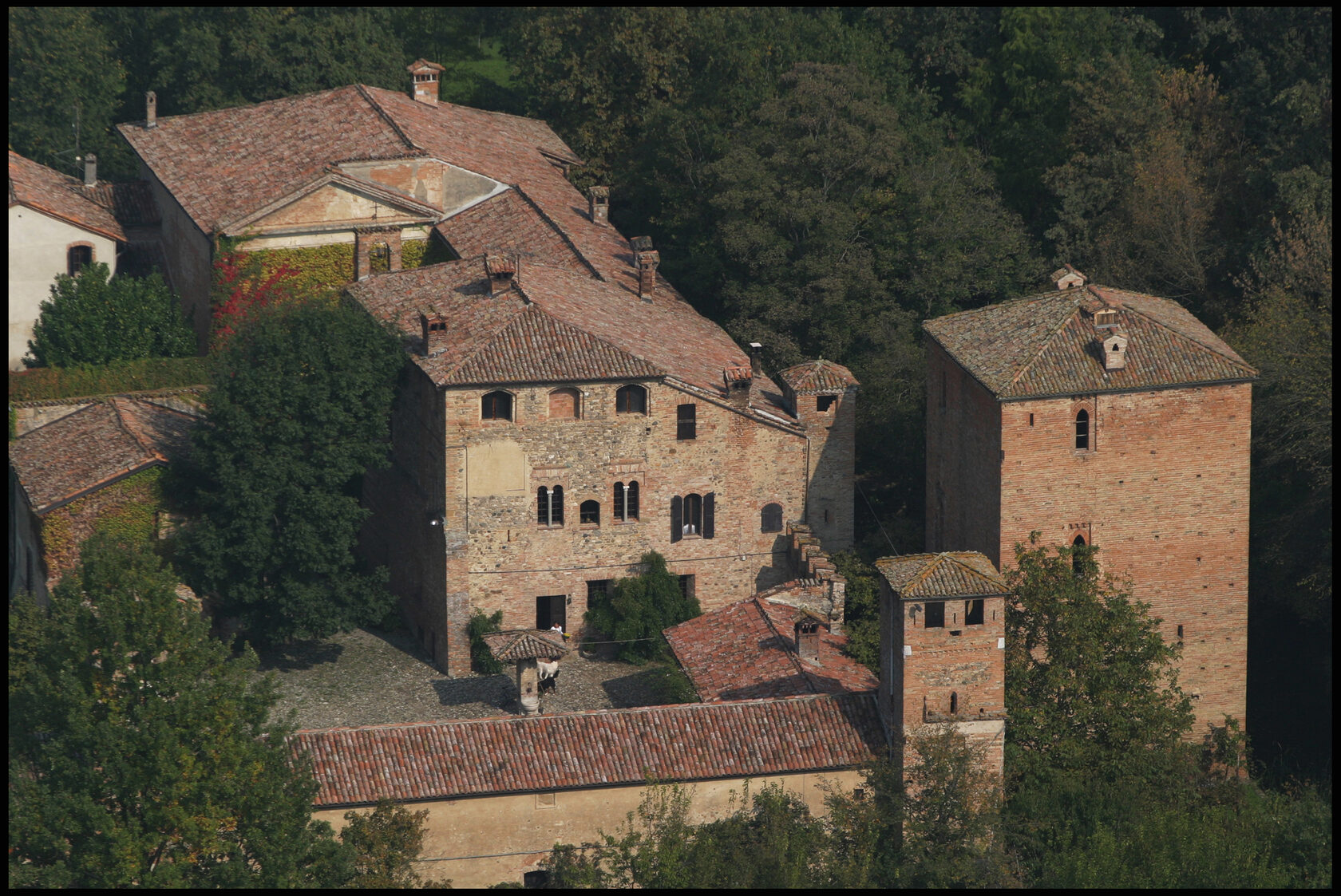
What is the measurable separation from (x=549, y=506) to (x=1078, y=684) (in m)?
13.4

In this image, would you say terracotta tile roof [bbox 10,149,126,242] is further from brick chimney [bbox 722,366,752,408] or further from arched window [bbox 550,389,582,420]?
brick chimney [bbox 722,366,752,408]

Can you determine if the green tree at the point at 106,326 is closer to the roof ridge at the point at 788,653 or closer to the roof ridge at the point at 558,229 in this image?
the roof ridge at the point at 558,229

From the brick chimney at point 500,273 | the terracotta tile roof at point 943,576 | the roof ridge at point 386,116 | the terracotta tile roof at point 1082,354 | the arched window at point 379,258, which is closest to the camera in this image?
the terracotta tile roof at point 943,576

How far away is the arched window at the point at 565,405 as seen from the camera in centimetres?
5438

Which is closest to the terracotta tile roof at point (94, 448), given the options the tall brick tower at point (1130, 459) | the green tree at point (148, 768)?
the green tree at point (148, 768)

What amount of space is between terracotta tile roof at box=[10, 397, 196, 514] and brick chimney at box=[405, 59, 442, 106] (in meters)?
17.1

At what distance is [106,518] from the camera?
54531 mm

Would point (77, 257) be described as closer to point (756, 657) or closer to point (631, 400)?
point (631, 400)

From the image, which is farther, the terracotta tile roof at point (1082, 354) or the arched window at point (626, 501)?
the arched window at point (626, 501)

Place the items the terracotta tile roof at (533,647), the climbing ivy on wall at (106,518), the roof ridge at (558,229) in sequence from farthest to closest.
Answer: the roof ridge at (558,229) → the climbing ivy on wall at (106,518) → the terracotta tile roof at (533,647)

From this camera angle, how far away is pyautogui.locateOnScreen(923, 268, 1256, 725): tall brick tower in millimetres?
50500

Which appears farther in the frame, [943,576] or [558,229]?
[558,229]

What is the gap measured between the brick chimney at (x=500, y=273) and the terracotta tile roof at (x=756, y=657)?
9308 mm

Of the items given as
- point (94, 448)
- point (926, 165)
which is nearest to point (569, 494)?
point (94, 448)
